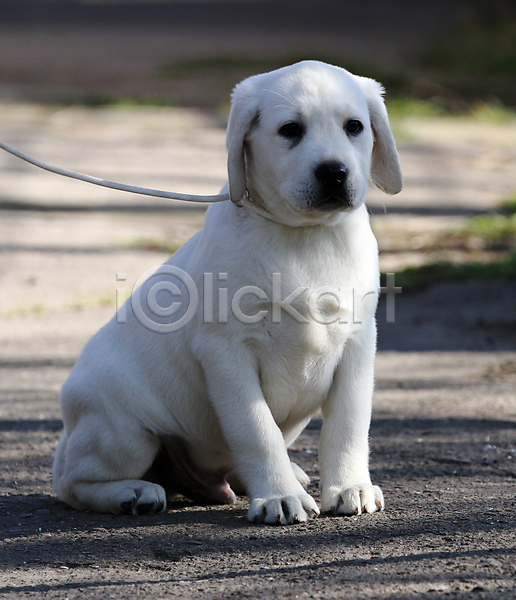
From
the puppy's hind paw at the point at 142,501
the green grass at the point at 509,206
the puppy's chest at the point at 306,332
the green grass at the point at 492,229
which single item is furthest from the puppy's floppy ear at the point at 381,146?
the green grass at the point at 509,206

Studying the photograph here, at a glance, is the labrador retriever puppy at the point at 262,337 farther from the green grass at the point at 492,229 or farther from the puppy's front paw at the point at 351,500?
the green grass at the point at 492,229

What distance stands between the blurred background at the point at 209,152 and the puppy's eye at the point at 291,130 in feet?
1.74

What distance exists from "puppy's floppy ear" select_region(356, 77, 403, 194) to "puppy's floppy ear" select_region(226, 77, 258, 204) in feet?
1.43

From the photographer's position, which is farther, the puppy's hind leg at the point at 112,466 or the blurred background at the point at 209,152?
the blurred background at the point at 209,152

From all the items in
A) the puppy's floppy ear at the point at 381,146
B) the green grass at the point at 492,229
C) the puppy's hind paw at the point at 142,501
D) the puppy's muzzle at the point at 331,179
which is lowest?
the puppy's hind paw at the point at 142,501

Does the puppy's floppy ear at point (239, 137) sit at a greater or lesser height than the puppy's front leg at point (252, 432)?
greater

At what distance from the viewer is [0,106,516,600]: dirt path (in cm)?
273

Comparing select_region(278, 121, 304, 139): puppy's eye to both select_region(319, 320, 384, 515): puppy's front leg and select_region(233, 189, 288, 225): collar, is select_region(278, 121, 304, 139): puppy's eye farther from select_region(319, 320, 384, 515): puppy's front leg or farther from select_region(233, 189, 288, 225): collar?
select_region(319, 320, 384, 515): puppy's front leg

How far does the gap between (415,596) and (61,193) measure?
29.6 ft

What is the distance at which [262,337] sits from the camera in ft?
10.5

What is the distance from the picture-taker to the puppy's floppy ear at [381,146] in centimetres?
343

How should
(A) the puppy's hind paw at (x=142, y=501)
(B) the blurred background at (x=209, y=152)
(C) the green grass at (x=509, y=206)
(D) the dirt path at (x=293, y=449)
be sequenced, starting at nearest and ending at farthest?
(D) the dirt path at (x=293, y=449), (A) the puppy's hind paw at (x=142, y=501), (B) the blurred background at (x=209, y=152), (C) the green grass at (x=509, y=206)

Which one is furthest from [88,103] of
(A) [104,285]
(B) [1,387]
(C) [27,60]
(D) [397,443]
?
(D) [397,443]

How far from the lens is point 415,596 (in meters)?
2.51
